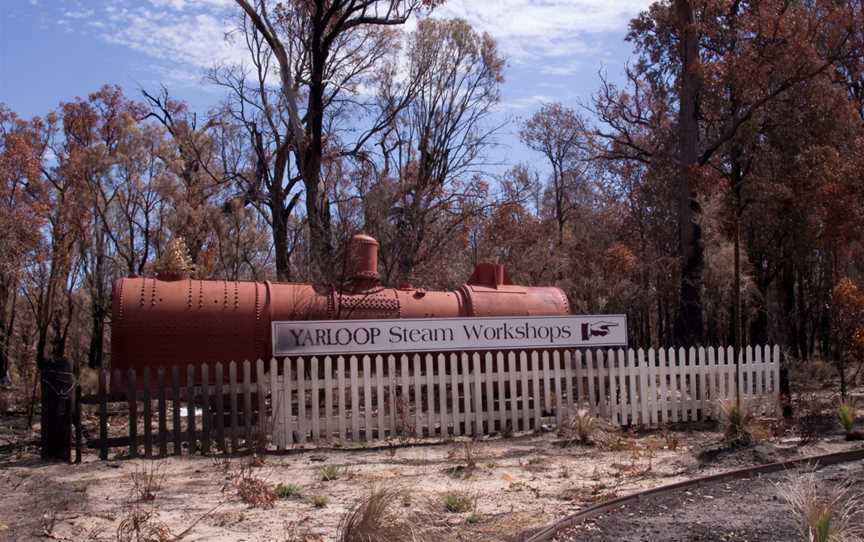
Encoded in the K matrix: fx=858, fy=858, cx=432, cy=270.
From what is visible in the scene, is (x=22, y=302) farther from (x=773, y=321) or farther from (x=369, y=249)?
(x=773, y=321)

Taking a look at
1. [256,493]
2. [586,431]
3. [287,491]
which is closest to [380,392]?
[586,431]

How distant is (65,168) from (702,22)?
2429 cm

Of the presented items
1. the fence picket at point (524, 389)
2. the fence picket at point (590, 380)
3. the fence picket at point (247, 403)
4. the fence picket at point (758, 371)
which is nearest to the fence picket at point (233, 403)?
the fence picket at point (247, 403)

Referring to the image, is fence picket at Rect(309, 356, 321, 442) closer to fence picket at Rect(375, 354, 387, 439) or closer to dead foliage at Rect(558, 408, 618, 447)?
fence picket at Rect(375, 354, 387, 439)

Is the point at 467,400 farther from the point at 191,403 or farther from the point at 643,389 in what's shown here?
the point at 191,403

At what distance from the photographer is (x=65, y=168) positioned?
3388 centimetres

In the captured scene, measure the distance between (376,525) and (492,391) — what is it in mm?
7359

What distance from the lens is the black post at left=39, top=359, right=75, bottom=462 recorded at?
1077 cm

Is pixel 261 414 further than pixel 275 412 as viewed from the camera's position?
No

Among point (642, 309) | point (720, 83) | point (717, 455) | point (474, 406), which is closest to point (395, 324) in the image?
point (474, 406)

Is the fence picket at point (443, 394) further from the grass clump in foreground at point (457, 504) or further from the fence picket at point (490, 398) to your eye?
the grass clump in foreground at point (457, 504)

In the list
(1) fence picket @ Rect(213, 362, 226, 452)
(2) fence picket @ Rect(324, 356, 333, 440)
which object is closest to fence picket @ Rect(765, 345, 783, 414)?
(2) fence picket @ Rect(324, 356, 333, 440)

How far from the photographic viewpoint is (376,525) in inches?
238

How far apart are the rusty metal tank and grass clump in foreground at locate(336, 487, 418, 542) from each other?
24.4ft
